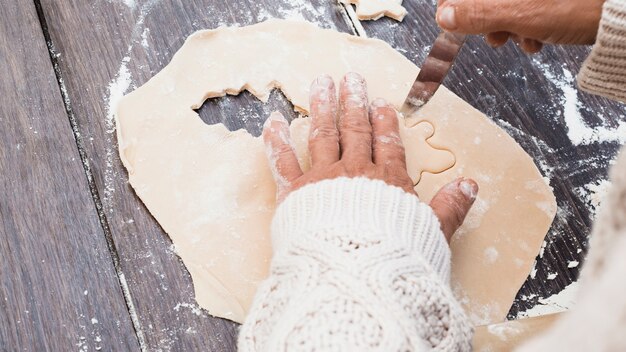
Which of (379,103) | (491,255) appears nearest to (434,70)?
(379,103)

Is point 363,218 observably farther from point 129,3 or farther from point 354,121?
point 129,3

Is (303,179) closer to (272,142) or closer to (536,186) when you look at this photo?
(272,142)

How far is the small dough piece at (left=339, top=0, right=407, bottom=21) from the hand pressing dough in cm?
8

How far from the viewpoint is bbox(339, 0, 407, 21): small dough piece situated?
47.1 inches

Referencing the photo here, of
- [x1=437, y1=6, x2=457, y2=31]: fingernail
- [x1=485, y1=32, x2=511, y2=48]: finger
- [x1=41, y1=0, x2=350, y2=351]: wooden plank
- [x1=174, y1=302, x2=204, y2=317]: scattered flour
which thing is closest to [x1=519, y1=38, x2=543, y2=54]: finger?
[x1=485, y1=32, x2=511, y2=48]: finger

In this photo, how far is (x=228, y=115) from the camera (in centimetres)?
109

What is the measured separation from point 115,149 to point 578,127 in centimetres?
82

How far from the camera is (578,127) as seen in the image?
1.12 meters

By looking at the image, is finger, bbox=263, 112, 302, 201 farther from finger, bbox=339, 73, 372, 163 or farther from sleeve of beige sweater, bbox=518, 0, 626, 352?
sleeve of beige sweater, bbox=518, 0, 626, 352

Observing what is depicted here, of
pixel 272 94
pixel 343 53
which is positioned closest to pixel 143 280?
pixel 272 94

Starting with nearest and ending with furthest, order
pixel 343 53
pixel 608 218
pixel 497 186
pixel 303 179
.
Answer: pixel 608 218 → pixel 303 179 → pixel 497 186 → pixel 343 53

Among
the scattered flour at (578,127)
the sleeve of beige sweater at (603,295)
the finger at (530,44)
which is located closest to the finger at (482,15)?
the finger at (530,44)

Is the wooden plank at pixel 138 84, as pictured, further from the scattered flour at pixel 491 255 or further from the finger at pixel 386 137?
the scattered flour at pixel 491 255

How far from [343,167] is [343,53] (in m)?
0.30
